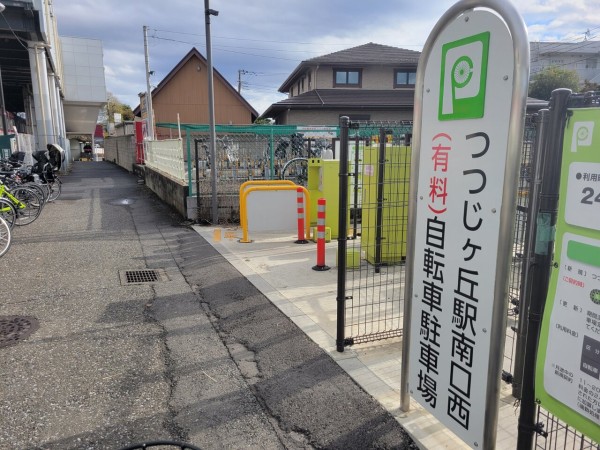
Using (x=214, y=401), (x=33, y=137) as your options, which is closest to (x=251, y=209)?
(x=214, y=401)

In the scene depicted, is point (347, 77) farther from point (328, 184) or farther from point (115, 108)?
point (115, 108)

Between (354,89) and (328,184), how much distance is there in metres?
19.0

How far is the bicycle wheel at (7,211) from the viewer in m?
7.70

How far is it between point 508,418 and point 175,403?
2193 mm

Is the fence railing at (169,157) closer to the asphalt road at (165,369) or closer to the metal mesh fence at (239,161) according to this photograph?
the metal mesh fence at (239,161)

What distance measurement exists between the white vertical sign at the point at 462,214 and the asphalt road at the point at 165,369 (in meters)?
0.59

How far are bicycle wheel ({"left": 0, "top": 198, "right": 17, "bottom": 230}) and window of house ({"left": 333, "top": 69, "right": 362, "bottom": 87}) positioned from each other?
66.8 feet

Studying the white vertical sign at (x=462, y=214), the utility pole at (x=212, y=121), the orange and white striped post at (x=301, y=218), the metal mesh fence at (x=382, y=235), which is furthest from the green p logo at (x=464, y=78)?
the utility pole at (x=212, y=121)

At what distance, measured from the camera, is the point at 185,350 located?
3.77 meters

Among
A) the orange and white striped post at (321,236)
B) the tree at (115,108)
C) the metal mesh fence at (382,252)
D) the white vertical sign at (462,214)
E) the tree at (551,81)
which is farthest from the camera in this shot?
the tree at (115,108)

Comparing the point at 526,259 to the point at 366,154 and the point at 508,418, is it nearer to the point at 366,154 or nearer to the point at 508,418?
the point at 508,418

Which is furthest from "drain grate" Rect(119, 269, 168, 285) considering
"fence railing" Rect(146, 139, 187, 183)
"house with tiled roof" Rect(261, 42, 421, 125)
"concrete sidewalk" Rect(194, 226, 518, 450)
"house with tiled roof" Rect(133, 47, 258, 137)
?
"house with tiled roof" Rect(133, 47, 258, 137)

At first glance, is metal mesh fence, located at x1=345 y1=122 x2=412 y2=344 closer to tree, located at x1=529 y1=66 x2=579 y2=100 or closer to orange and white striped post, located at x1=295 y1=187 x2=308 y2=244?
orange and white striped post, located at x1=295 y1=187 x2=308 y2=244

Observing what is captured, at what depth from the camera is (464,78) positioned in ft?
6.77
